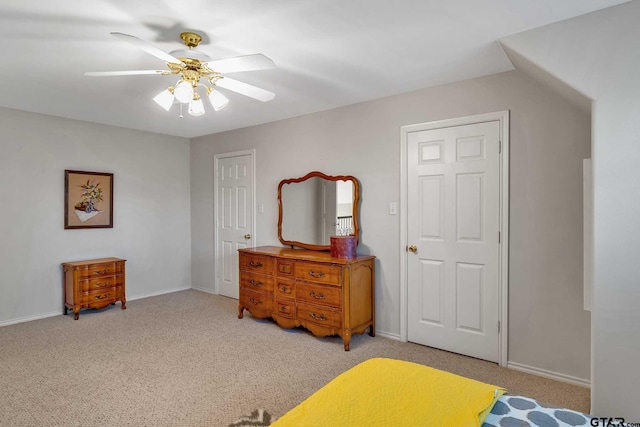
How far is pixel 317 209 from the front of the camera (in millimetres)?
4137

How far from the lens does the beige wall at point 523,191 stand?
2662 mm

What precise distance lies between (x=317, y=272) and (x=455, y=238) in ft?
4.36

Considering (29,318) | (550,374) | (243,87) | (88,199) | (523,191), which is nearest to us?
(243,87)

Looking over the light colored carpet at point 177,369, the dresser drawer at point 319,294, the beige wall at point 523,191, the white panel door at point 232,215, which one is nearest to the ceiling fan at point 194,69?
the beige wall at point 523,191

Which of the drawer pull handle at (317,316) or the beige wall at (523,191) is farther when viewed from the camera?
the drawer pull handle at (317,316)

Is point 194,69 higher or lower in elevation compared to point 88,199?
higher

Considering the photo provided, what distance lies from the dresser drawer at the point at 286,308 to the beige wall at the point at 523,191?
34.8 inches

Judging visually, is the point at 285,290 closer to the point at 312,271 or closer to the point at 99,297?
the point at 312,271

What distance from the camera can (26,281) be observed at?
4.17m

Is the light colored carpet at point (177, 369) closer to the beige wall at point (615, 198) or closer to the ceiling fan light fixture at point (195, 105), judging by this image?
the beige wall at point (615, 198)

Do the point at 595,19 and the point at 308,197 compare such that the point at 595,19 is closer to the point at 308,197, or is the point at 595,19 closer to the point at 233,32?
the point at 233,32

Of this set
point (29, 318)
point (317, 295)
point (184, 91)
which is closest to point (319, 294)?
point (317, 295)

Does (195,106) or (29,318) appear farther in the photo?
(29,318)

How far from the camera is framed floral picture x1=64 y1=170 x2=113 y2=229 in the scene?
14.7ft
